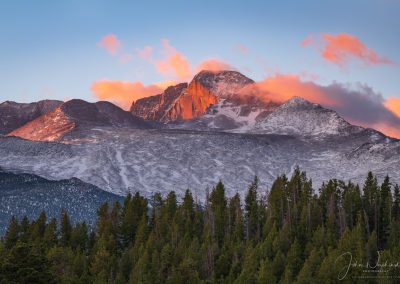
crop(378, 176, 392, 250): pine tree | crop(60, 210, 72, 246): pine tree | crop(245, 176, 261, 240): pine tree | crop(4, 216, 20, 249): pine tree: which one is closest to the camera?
crop(4, 216, 20, 249): pine tree

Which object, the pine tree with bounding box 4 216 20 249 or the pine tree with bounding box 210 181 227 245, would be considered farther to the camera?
the pine tree with bounding box 210 181 227 245

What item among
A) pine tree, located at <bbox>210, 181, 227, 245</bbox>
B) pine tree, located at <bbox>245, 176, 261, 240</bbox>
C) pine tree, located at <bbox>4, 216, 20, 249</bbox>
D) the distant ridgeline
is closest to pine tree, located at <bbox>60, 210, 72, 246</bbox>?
the distant ridgeline

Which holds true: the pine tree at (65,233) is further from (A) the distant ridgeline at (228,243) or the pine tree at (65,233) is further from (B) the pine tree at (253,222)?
(B) the pine tree at (253,222)

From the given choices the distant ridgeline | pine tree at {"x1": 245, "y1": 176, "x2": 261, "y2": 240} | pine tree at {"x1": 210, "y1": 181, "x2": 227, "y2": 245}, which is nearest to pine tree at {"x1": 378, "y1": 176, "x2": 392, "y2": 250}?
the distant ridgeline

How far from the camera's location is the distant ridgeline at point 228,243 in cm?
11449

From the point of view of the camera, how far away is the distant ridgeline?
376 feet

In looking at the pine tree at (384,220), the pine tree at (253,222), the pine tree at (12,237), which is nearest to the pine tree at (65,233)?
the pine tree at (12,237)

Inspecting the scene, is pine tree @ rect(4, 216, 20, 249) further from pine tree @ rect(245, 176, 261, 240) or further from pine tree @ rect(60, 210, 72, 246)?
pine tree @ rect(245, 176, 261, 240)

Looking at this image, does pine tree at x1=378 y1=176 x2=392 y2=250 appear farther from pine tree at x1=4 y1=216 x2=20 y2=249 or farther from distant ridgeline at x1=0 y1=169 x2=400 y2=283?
pine tree at x1=4 y1=216 x2=20 y2=249

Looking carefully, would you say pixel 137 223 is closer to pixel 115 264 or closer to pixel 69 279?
pixel 115 264

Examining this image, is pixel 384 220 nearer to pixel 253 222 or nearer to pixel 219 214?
pixel 253 222

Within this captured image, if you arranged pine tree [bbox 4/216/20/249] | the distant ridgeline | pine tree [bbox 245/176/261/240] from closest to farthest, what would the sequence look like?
the distant ridgeline < pine tree [bbox 4/216/20/249] < pine tree [bbox 245/176/261/240]

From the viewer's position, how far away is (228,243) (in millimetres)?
146625

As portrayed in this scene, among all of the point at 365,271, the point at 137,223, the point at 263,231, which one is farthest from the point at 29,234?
the point at 365,271
